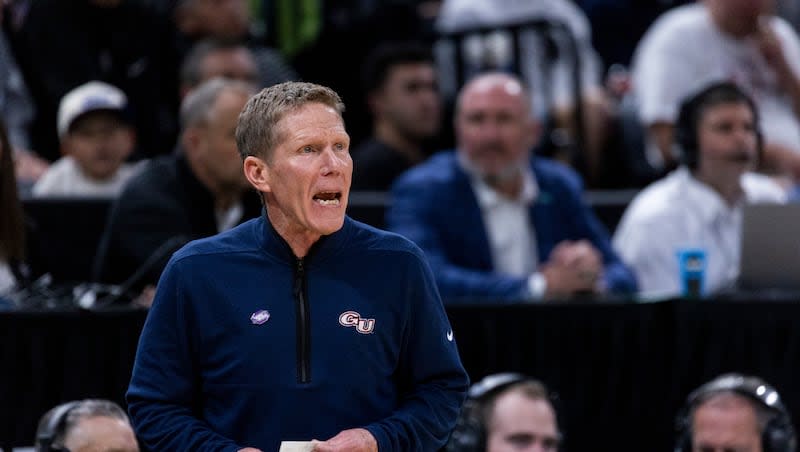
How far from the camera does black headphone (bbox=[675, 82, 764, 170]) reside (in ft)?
21.5

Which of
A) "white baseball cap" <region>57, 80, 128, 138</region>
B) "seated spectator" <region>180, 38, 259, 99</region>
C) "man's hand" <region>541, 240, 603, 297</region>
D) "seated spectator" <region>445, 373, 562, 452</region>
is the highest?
"seated spectator" <region>180, 38, 259, 99</region>

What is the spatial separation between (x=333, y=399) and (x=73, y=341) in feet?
7.52

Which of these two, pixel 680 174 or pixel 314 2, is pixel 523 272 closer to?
pixel 680 174

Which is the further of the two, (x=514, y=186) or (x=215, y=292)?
(x=514, y=186)

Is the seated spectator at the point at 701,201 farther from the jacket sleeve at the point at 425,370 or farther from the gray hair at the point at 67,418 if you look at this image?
the jacket sleeve at the point at 425,370

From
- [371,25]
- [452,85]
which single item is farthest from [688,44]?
[371,25]

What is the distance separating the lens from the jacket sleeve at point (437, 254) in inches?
234

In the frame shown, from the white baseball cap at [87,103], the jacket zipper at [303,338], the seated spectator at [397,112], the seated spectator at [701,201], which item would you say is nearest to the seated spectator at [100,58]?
the white baseball cap at [87,103]

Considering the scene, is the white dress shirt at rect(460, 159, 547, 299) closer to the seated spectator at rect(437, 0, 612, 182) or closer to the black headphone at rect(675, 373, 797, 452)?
the black headphone at rect(675, 373, 797, 452)

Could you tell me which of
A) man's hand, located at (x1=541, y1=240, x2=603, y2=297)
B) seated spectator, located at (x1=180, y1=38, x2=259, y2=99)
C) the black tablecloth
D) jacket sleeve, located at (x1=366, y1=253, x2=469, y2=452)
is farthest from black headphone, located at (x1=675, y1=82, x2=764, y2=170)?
jacket sleeve, located at (x1=366, y1=253, x2=469, y2=452)

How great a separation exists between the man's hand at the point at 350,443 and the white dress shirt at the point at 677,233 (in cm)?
362

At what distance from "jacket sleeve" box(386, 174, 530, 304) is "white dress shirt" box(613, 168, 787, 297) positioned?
0.63m

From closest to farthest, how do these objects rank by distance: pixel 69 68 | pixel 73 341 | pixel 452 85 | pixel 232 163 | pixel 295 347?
pixel 295 347, pixel 73 341, pixel 232 163, pixel 69 68, pixel 452 85

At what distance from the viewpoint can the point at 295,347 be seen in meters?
2.97
